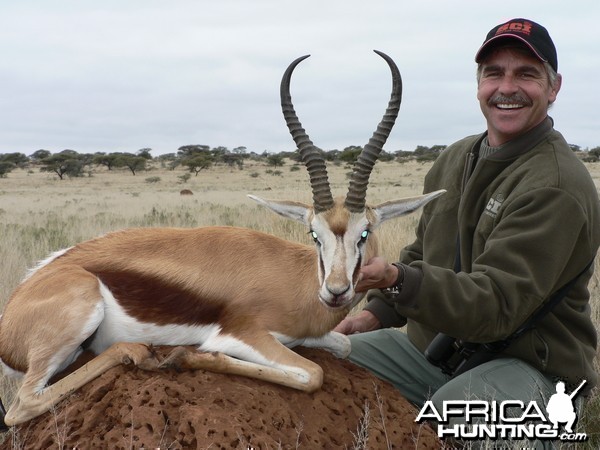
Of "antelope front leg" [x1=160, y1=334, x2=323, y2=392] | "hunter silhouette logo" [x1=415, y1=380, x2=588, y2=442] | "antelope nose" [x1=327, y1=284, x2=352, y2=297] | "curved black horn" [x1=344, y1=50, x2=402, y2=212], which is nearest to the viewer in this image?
"antelope nose" [x1=327, y1=284, x2=352, y2=297]

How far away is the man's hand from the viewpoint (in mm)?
6004

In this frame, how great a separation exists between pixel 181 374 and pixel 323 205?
150 cm

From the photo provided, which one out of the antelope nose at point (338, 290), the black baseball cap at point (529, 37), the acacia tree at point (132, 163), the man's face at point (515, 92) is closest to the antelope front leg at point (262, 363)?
the antelope nose at point (338, 290)

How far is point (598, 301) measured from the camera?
764 centimetres

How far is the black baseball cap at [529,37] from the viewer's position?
4891mm

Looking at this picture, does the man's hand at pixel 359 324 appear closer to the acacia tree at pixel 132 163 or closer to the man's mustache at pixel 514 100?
the man's mustache at pixel 514 100

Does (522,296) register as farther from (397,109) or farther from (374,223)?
(397,109)

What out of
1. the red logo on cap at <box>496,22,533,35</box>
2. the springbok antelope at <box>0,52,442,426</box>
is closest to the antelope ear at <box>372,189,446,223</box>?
the springbok antelope at <box>0,52,442,426</box>

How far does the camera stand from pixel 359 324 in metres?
6.00

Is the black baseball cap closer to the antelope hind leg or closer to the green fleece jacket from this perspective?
the green fleece jacket

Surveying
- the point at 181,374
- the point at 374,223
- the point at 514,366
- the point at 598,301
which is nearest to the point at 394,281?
the point at 374,223

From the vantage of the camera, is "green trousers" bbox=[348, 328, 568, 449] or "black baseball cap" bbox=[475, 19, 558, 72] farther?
"black baseball cap" bbox=[475, 19, 558, 72]

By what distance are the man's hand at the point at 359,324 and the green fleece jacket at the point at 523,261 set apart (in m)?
1.16

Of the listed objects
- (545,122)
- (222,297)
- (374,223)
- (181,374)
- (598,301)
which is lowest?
(598,301)
